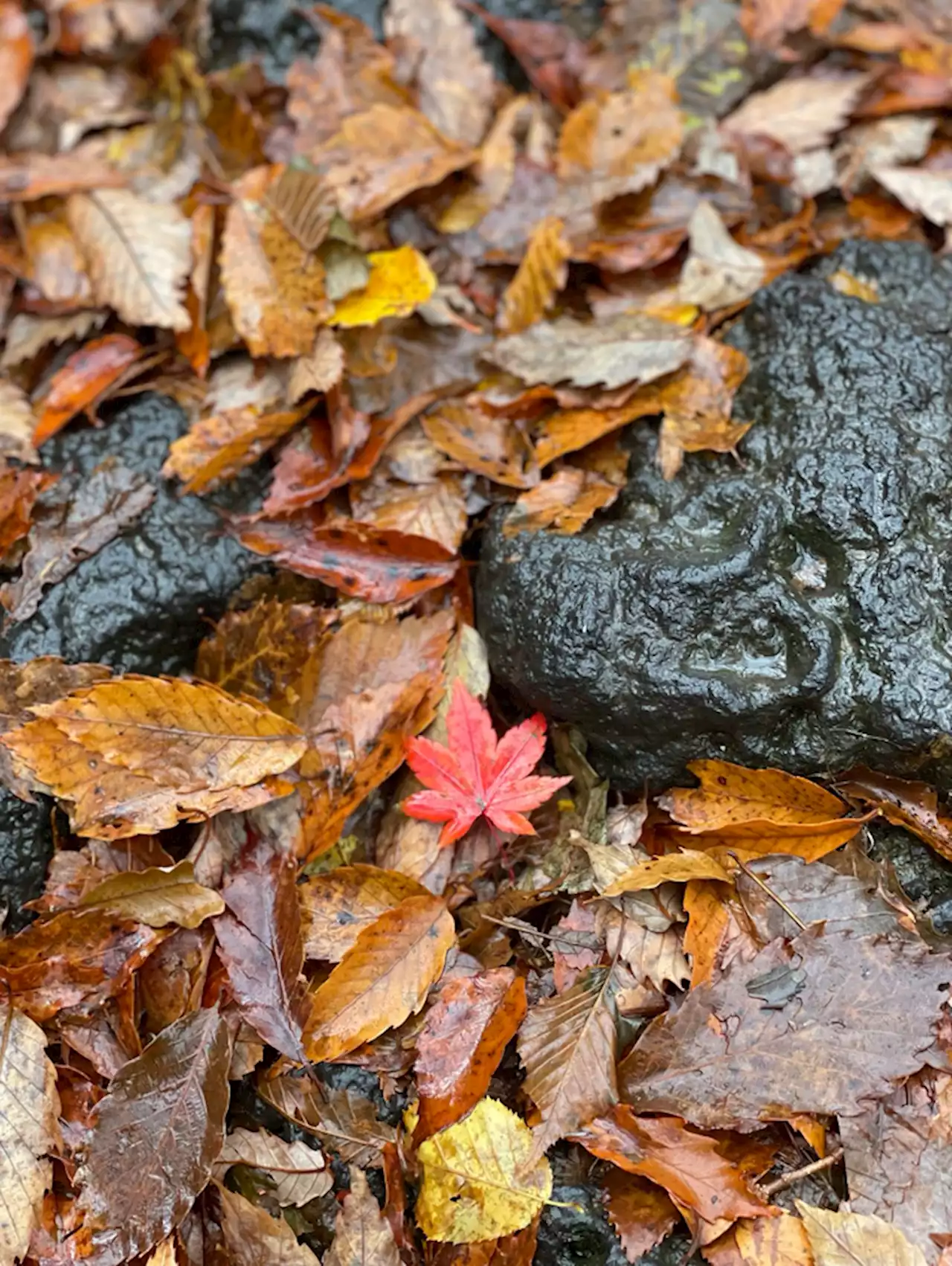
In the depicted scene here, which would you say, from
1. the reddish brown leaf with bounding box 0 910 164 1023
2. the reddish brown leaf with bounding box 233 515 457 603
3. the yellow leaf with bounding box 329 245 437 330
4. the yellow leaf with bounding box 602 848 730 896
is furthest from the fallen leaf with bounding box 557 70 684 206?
the reddish brown leaf with bounding box 0 910 164 1023

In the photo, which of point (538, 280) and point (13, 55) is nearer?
point (538, 280)

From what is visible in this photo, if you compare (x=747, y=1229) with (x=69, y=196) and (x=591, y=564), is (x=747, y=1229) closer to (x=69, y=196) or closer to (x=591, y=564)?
(x=591, y=564)

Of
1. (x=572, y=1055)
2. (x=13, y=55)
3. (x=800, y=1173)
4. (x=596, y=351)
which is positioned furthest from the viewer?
(x=13, y=55)

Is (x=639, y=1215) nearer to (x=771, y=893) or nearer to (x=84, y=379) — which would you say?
(x=771, y=893)

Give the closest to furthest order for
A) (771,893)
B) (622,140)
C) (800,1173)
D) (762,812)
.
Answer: (800,1173) → (771,893) → (762,812) → (622,140)

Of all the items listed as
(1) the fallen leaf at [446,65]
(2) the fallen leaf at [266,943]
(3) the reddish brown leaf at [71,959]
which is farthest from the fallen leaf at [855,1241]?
(1) the fallen leaf at [446,65]

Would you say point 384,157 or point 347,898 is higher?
point 384,157

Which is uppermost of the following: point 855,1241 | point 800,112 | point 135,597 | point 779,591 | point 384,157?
point 800,112

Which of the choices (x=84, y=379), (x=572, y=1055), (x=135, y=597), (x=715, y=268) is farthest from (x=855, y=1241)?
(x=84, y=379)
